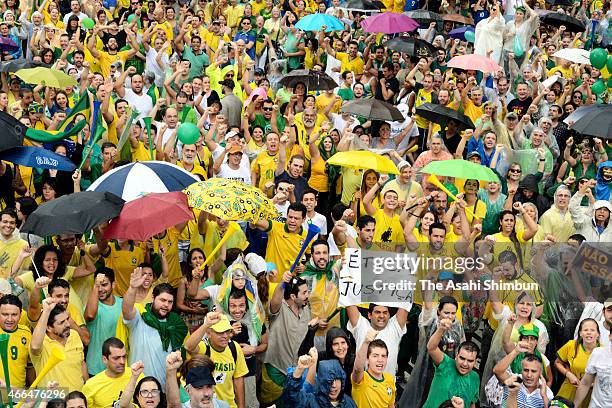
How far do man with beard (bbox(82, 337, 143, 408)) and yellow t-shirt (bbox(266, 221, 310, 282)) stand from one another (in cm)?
248

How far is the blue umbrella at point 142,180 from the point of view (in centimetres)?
926

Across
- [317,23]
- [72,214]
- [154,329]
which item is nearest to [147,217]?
[72,214]

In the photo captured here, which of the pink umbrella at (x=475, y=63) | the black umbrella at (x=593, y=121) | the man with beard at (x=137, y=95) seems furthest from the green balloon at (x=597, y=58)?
the man with beard at (x=137, y=95)

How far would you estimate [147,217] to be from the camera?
8672mm

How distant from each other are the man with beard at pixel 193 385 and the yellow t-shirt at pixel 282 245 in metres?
2.45

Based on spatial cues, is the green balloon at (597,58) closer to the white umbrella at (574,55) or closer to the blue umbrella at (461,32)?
the white umbrella at (574,55)

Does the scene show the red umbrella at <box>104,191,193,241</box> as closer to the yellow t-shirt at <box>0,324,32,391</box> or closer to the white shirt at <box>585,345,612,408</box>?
the yellow t-shirt at <box>0,324,32,391</box>

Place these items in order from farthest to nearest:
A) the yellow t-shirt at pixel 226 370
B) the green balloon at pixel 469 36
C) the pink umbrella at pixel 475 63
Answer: the green balloon at pixel 469 36 → the pink umbrella at pixel 475 63 → the yellow t-shirt at pixel 226 370

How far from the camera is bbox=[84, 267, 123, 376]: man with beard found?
26.2 ft

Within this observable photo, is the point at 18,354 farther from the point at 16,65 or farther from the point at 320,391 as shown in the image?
the point at 16,65

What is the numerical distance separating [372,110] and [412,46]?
345 cm

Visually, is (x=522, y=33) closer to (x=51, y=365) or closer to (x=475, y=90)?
(x=475, y=90)

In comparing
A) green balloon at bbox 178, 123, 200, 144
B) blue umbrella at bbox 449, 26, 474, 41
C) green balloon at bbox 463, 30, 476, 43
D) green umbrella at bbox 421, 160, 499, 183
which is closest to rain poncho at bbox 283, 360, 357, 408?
green umbrella at bbox 421, 160, 499, 183

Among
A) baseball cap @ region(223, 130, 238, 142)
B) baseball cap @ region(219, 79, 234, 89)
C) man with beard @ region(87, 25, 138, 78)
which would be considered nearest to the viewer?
baseball cap @ region(223, 130, 238, 142)
